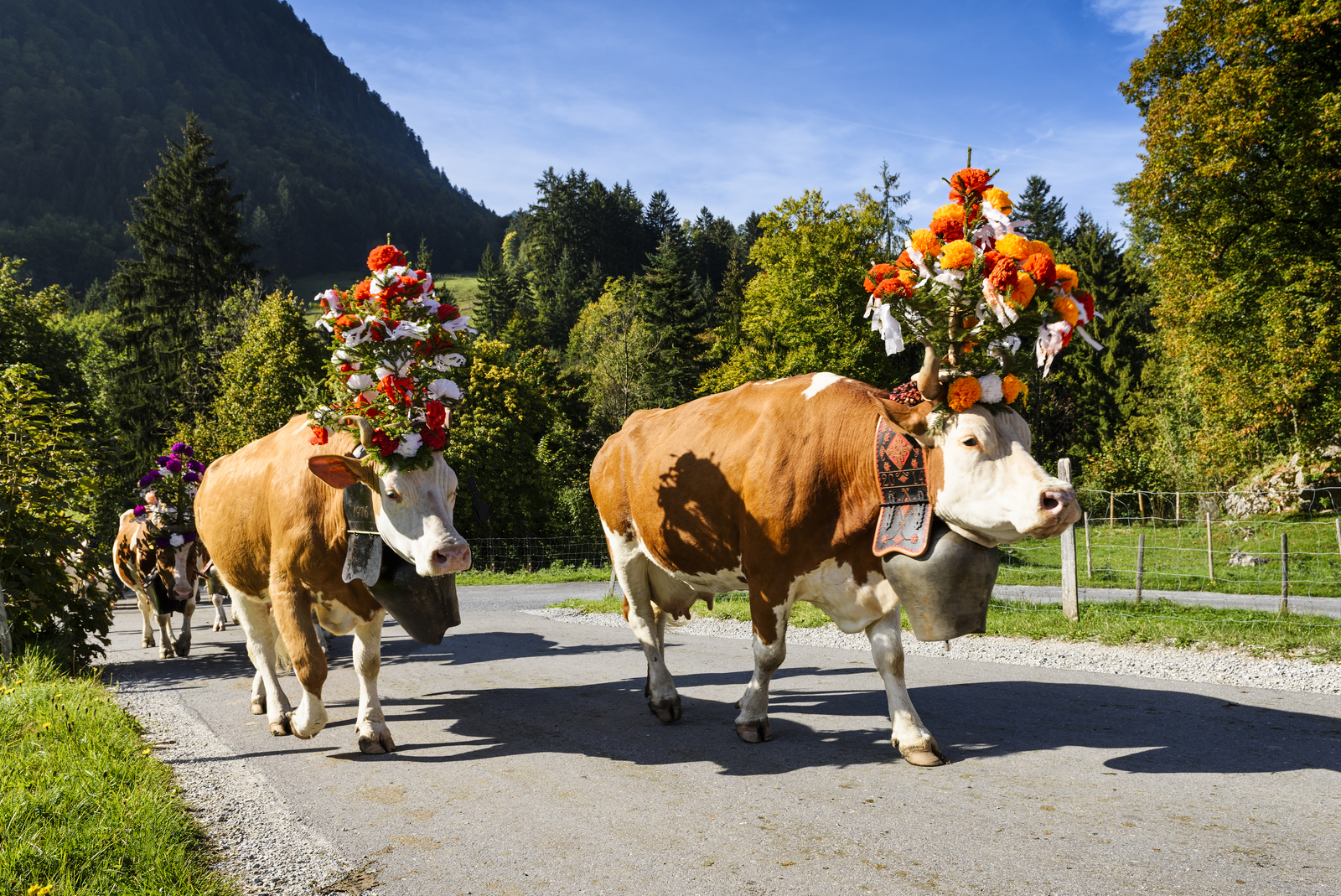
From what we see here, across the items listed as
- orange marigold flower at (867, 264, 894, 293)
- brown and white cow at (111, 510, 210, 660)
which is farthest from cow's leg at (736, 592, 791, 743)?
brown and white cow at (111, 510, 210, 660)

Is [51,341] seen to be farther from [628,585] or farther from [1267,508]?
[1267,508]

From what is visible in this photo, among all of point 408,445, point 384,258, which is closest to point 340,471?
point 408,445

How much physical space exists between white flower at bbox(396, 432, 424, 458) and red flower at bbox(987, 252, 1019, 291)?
3504 mm

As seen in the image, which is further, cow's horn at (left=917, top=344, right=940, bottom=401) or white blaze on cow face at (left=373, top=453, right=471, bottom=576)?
white blaze on cow face at (left=373, top=453, right=471, bottom=576)

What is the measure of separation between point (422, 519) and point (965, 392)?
3.31 metres

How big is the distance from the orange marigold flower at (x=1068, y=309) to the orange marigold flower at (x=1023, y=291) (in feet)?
0.84

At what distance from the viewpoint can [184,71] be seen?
177375 mm

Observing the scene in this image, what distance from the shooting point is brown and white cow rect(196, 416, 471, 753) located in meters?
5.17

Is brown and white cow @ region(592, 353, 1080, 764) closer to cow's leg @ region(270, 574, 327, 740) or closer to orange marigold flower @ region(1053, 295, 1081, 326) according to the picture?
orange marigold flower @ region(1053, 295, 1081, 326)

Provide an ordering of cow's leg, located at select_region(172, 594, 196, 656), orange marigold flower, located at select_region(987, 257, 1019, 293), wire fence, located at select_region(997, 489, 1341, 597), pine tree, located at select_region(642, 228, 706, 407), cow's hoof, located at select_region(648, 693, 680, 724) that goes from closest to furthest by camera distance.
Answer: orange marigold flower, located at select_region(987, 257, 1019, 293), cow's hoof, located at select_region(648, 693, 680, 724), cow's leg, located at select_region(172, 594, 196, 656), wire fence, located at select_region(997, 489, 1341, 597), pine tree, located at select_region(642, 228, 706, 407)

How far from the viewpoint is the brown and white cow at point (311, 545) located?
5172 millimetres

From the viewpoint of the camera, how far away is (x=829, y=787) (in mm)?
4559

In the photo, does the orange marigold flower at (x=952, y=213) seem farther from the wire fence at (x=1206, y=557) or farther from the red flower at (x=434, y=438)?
the wire fence at (x=1206, y=557)

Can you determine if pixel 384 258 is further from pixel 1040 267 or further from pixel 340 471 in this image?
pixel 1040 267
